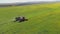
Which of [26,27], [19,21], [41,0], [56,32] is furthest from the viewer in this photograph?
[41,0]

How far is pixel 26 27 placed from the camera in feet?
3.32

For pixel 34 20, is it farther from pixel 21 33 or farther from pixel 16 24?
pixel 21 33

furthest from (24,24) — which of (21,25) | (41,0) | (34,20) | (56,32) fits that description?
(41,0)

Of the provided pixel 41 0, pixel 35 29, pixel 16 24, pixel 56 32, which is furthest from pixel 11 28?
pixel 41 0

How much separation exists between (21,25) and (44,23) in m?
0.20

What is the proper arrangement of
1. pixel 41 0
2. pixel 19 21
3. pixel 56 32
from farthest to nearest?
pixel 41 0 < pixel 19 21 < pixel 56 32

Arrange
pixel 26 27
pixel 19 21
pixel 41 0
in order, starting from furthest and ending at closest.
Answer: pixel 41 0, pixel 19 21, pixel 26 27

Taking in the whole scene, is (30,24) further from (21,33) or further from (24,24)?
(21,33)

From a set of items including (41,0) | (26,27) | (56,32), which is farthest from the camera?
(41,0)

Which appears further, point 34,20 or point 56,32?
point 34,20

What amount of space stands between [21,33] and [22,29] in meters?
0.08

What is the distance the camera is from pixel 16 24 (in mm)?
1078

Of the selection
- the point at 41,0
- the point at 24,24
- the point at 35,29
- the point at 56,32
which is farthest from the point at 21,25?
the point at 41,0

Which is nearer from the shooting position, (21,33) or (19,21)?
(21,33)
